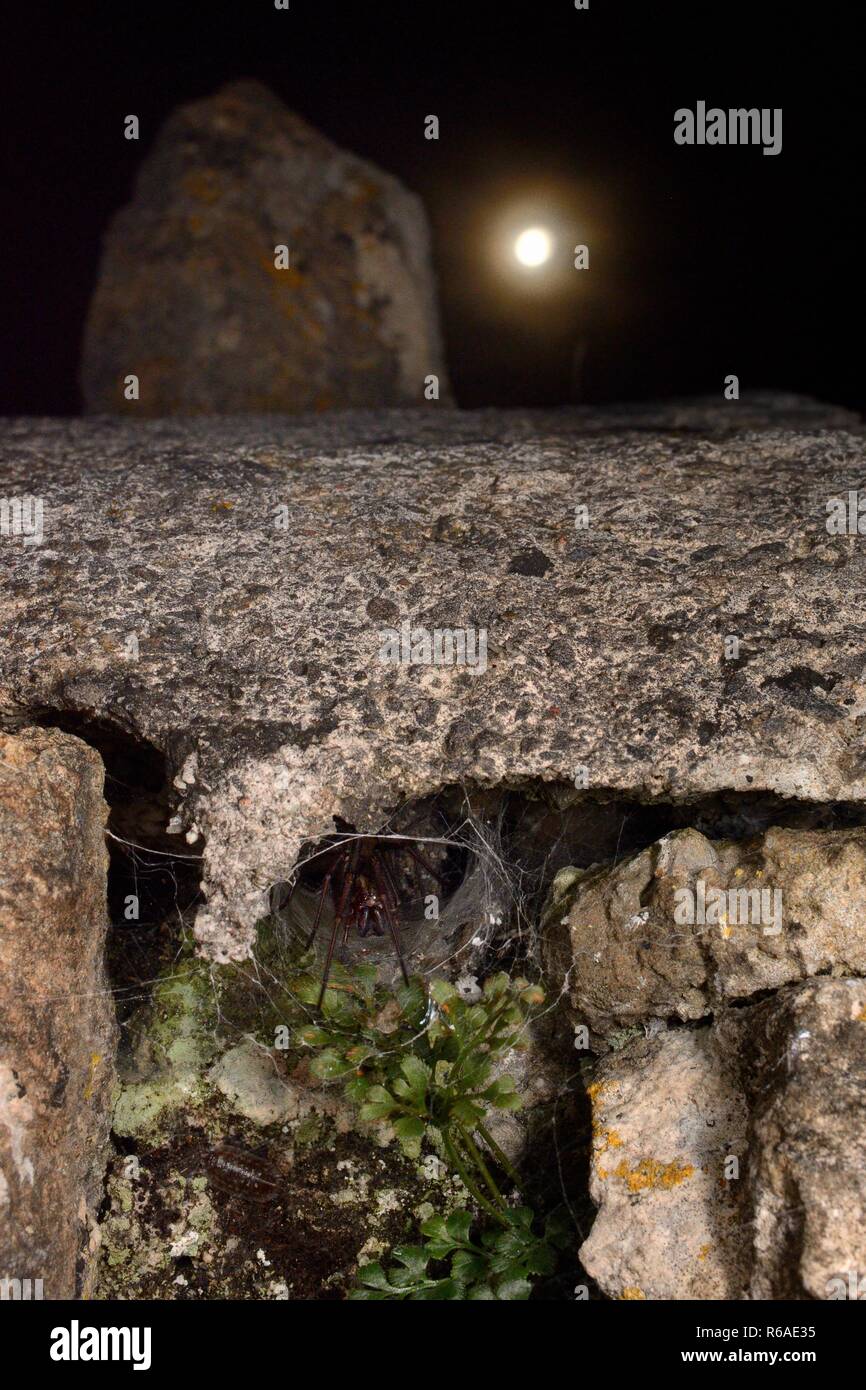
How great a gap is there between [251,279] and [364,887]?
3462mm

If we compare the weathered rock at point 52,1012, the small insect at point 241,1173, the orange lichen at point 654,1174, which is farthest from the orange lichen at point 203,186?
the orange lichen at point 654,1174

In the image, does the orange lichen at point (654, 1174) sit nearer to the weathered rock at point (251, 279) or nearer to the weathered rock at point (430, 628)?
the weathered rock at point (430, 628)

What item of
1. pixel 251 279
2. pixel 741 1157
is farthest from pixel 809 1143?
pixel 251 279

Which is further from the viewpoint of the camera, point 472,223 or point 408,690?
point 472,223

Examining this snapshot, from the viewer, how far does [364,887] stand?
2094mm

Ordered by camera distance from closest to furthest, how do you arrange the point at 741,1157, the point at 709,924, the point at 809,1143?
the point at 809,1143, the point at 741,1157, the point at 709,924

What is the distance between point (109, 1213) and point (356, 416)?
8.47ft

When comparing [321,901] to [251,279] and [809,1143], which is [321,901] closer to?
[809,1143]

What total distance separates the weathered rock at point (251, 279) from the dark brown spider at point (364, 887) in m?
3.05

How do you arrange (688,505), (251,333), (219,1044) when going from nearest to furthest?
(219,1044)
(688,505)
(251,333)

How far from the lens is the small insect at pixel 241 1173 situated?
1.94 meters

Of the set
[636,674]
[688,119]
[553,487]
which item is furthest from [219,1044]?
[688,119]

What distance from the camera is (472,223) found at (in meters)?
5.27

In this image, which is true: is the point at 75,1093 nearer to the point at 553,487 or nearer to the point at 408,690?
the point at 408,690
